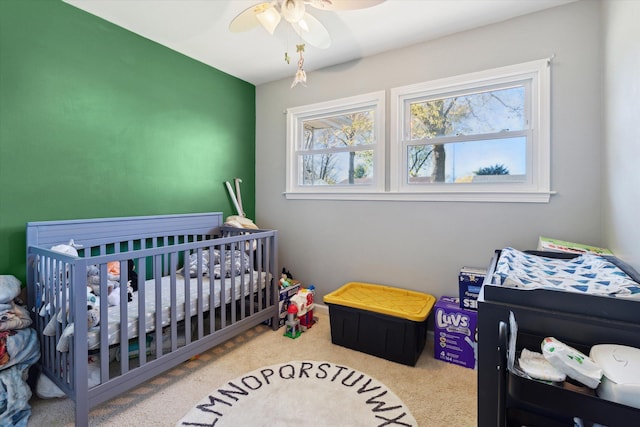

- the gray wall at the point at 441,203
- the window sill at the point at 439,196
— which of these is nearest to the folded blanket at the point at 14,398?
the gray wall at the point at 441,203

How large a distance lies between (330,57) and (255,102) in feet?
3.49

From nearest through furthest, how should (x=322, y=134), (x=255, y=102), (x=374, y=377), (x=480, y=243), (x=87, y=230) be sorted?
(x=374, y=377) < (x=87, y=230) < (x=480, y=243) < (x=322, y=134) < (x=255, y=102)

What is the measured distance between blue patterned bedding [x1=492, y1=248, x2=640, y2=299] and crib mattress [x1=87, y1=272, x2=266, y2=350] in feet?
5.69

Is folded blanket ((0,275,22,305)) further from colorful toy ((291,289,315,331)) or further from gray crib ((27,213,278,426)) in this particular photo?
colorful toy ((291,289,315,331))

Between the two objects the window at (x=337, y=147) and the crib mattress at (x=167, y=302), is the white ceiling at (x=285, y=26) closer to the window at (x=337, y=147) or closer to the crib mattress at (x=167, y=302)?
the window at (x=337, y=147)

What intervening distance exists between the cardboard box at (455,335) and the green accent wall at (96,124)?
220 cm

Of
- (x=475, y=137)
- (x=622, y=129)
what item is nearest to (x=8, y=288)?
(x=475, y=137)

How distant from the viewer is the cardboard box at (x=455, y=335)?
2043 mm

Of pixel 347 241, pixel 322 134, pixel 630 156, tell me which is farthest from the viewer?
pixel 322 134

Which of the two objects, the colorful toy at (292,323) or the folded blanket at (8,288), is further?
the colorful toy at (292,323)

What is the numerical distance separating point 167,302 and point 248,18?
172cm

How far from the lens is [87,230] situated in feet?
6.73

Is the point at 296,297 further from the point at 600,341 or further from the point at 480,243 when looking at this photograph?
the point at 600,341

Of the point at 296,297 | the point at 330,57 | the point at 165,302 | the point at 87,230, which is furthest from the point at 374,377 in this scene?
the point at 330,57
